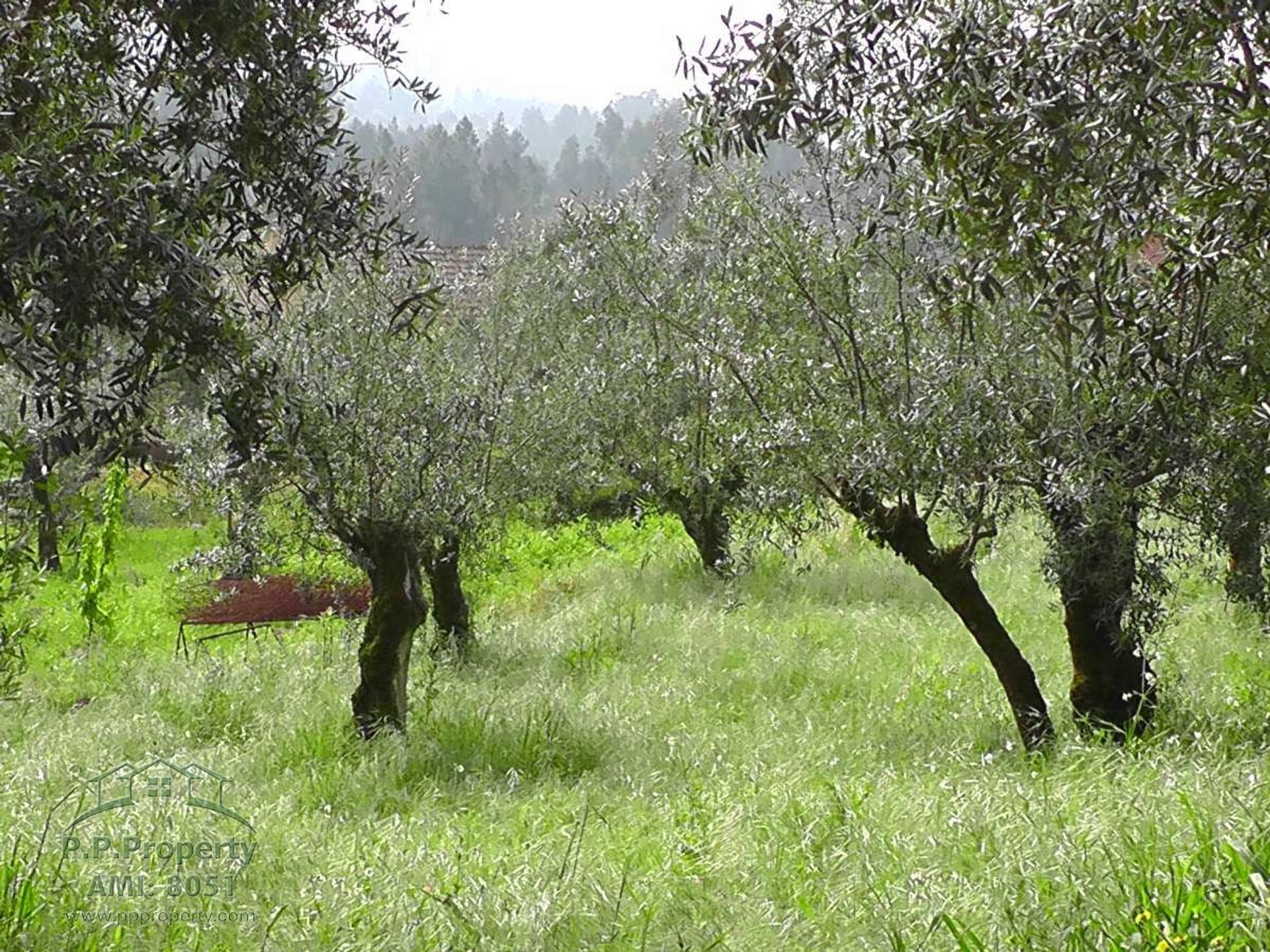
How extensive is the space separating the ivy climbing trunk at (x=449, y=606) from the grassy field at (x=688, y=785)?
1.06ft

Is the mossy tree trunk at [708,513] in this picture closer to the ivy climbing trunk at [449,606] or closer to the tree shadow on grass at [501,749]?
the ivy climbing trunk at [449,606]

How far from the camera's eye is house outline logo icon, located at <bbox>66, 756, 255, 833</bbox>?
6441 millimetres

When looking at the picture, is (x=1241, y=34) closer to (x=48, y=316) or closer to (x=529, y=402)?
(x=48, y=316)

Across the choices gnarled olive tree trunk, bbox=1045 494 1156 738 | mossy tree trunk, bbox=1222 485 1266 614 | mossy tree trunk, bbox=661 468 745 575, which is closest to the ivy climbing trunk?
mossy tree trunk, bbox=661 468 745 575

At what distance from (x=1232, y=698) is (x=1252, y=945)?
428 centimetres

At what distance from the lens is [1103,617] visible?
23.2ft

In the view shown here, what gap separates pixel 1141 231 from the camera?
3.50m

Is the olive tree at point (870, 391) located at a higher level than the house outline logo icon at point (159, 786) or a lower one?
higher

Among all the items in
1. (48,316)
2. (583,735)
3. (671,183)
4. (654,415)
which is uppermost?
(671,183)

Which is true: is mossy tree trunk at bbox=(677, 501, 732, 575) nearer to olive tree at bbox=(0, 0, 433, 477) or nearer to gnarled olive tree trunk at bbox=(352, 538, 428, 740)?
gnarled olive tree trunk at bbox=(352, 538, 428, 740)

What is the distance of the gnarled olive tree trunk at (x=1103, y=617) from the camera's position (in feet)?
22.2

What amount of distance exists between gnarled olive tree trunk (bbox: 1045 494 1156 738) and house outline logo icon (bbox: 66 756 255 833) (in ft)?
15.7

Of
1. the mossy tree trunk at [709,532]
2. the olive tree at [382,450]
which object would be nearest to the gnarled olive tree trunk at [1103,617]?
the olive tree at [382,450]

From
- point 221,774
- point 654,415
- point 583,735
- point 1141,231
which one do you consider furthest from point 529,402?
point 1141,231
